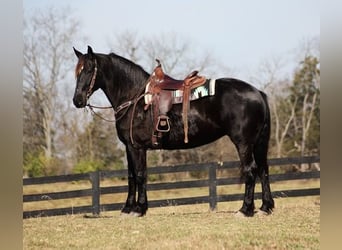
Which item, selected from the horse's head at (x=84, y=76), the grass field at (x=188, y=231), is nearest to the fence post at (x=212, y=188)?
the grass field at (x=188, y=231)

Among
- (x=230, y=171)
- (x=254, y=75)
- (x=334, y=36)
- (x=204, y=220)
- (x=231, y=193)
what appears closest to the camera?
(x=334, y=36)

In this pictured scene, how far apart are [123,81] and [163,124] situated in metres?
0.60

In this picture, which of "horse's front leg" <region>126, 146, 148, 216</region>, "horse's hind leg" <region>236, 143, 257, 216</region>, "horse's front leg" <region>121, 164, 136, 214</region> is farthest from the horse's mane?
"horse's hind leg" <region>236, 143, 257, 216</region>

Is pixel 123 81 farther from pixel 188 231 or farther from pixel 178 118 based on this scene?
pixel 188 231

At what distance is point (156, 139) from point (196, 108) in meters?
0.44

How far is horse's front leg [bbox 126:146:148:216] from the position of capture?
426 cm

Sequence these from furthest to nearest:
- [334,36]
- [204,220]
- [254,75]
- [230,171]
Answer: [230,171]
[254,75]
[204,220]
[334,36]

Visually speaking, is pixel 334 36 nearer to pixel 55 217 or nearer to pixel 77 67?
pixel 77 67

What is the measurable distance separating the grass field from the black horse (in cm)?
19

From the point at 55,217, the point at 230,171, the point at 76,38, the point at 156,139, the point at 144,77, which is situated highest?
the point at 76,38

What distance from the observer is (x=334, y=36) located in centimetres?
296

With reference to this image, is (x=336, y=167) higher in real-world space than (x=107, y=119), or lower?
lower

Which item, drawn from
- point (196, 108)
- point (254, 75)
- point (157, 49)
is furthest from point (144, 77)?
point (254, 75)

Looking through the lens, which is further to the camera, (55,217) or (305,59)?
(55,217)
